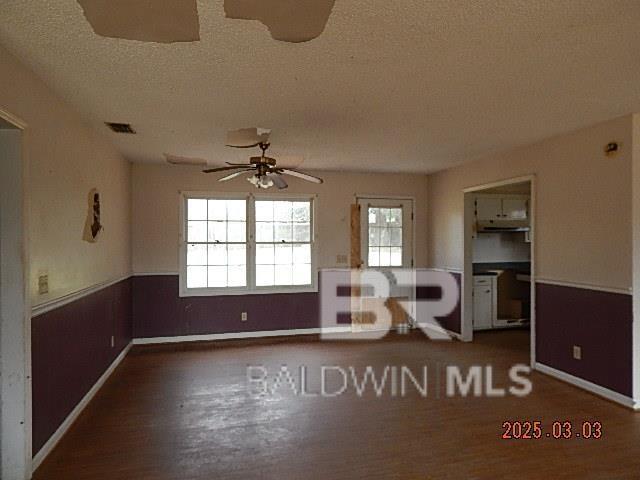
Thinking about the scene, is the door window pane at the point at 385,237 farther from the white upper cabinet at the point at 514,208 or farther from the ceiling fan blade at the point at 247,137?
the ceiling fan blade at the point at 247,137

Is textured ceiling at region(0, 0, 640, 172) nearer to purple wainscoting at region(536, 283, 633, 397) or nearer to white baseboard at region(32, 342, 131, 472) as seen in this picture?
purple wainscoting at region(536, 283, 633, 397)

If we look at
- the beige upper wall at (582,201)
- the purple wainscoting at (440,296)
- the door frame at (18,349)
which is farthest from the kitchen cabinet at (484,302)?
the door frame at (18,349)

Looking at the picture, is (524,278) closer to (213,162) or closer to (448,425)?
(448,425)

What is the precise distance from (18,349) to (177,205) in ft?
11.8

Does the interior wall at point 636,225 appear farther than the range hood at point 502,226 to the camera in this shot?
No

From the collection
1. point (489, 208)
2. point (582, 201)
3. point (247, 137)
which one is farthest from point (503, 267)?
point (247, 137)

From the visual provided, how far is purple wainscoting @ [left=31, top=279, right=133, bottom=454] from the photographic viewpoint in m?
2.64

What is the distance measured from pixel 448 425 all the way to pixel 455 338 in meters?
2.98

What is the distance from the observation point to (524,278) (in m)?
6.73

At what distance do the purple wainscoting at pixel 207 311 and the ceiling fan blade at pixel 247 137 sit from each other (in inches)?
90.8

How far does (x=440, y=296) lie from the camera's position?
6.44 m

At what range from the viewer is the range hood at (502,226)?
21.6ft

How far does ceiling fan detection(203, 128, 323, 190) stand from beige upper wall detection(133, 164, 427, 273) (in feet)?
5.20

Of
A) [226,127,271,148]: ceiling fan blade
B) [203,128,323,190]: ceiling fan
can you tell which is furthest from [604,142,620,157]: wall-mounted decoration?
[226,127,271,148]: ceiling fan blade
